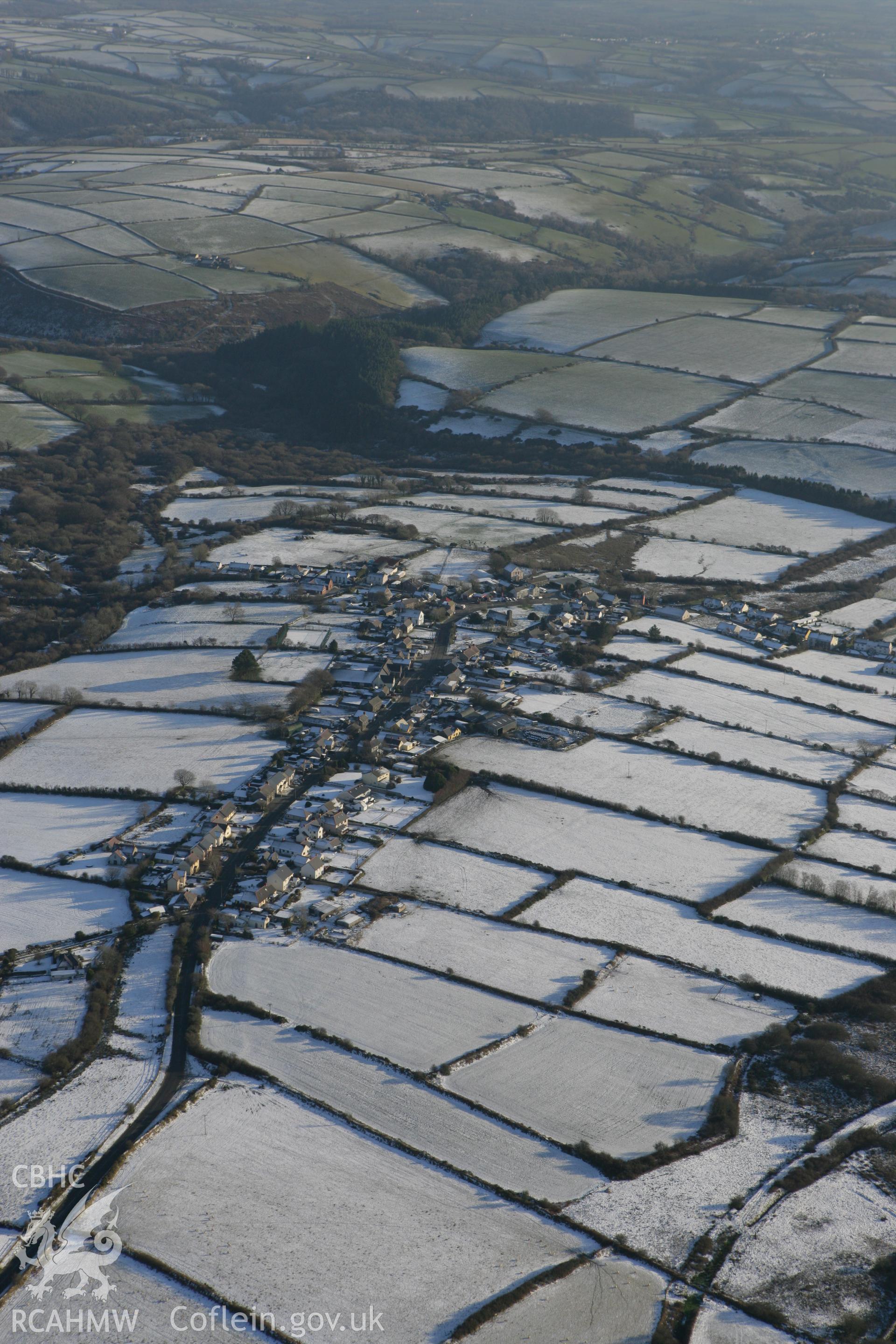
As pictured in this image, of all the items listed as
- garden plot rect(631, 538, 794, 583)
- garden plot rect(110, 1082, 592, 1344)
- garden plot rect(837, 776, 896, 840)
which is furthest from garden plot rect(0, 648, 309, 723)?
A: garden plot rect(110, 1082, 592, 1344)

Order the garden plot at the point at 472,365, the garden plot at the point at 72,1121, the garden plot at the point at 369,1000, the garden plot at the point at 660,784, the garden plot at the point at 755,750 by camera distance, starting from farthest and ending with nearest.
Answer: the garden plot at the point at 472,365
the garden plot at the point at 755,750
the garden plot at the point at 660,784
the garden plot at the point at 369,1000
the garden plot at the point at 72,1121

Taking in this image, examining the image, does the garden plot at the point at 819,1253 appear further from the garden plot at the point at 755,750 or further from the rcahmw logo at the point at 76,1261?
the garden plot at the point at 755,750

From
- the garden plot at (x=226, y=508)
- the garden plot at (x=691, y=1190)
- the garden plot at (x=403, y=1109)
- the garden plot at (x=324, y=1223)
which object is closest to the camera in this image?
the garden plot at (x=324, y=1223)

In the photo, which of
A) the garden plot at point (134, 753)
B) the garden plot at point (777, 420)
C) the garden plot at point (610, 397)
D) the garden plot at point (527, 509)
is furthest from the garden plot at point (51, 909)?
the garden plot at point (610, 397)

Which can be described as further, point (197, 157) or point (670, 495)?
point (197, 157)

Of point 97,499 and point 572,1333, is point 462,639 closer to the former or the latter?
point 97,499

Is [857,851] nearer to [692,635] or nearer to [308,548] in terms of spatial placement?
[692,635]

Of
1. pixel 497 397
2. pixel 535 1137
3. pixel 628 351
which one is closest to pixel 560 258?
pixel 628 351
